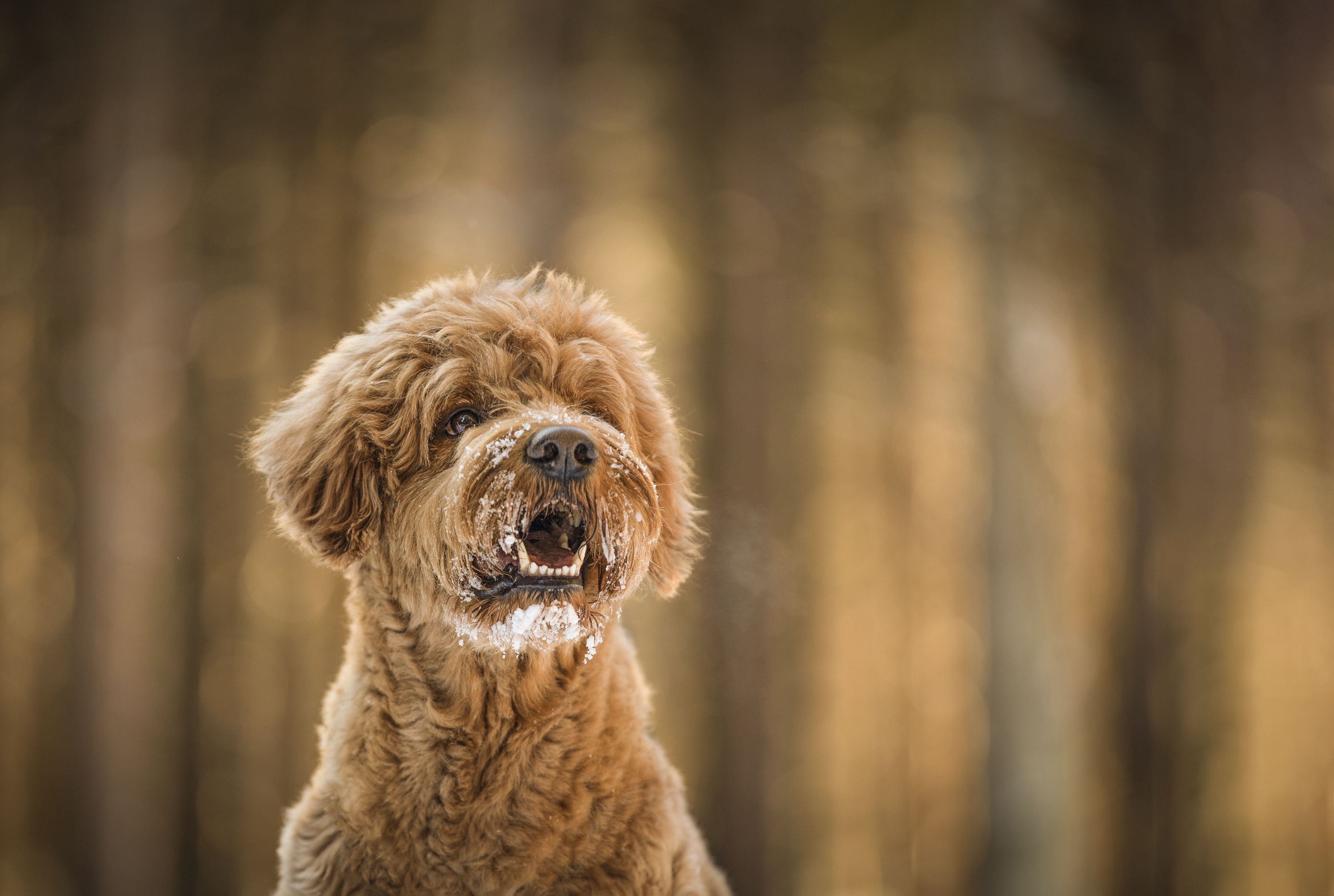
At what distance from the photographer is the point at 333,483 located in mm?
1107

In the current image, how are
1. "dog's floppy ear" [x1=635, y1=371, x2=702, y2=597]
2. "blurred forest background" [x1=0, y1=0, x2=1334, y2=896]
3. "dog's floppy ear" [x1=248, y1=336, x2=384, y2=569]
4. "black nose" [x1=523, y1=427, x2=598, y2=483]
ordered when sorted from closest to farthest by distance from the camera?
"black nose" [x1=523, y1=427, x2=598, y2=483], "dog's floppy ear" [x1=248, y1=336, x2=384, y2=569], "dog's floppy ear" [x1=635, y1=371, x2=702, y2=597], "blurred forest background" [x1=0, y1=0, x2=1334, y2=896]

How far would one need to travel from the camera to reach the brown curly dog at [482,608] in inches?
38.8

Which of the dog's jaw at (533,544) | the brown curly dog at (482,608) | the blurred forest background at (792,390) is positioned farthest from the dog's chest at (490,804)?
the blurred forest background at (792,390)

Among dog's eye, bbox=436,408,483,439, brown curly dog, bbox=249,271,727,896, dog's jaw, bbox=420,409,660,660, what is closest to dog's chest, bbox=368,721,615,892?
brown curly dog, bbox=249,271,727,896

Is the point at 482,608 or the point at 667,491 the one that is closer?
the point at 482,608

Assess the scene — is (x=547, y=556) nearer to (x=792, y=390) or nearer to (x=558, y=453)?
(x=558, y=453)

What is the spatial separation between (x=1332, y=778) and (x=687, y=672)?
4.60 ft

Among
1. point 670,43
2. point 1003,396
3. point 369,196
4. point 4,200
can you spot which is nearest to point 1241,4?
point 1003,396

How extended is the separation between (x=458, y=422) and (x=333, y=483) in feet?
0.64

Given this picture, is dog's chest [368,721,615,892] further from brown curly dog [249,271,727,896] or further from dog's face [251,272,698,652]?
dog's face [251,272,698,652]

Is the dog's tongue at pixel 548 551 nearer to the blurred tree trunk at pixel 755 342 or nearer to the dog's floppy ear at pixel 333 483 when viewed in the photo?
the dog's floppy ear at pixel 333 483

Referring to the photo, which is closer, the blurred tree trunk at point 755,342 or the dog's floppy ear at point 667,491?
the dog's floppy ear at point 667,491

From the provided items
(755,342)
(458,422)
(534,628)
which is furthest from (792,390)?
(534,628)

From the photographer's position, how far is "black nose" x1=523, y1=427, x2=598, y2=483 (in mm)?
939
